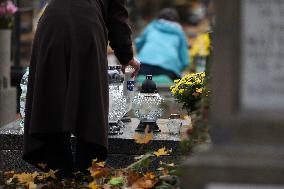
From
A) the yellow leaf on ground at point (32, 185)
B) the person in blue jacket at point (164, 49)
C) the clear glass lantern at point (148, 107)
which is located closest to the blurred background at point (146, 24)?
the person in blue jacket at point (164, 49)

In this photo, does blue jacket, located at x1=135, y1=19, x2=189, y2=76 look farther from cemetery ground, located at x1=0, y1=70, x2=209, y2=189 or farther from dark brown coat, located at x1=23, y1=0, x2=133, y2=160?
dark brown coat, located at x1=23, y1=0, x2=133, y2=160

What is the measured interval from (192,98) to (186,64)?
624 cm

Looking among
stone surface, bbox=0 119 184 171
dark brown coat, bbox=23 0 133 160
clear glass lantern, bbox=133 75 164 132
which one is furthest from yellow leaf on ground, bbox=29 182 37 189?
clear glass lantern, bbox=133 75 164 132

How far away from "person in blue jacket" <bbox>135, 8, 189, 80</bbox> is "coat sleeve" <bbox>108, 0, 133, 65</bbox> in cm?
592

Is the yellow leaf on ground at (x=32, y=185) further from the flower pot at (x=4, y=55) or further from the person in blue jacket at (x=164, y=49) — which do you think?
the person in blue jacket at (x=164, y=49)

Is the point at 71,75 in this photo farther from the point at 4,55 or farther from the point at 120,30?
the point at 4,55

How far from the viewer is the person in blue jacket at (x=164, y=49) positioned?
1163 centimetres

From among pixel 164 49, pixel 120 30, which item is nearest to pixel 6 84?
pixel 164 49

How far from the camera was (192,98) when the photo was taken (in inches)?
245

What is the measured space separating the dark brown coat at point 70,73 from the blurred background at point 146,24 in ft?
18.7

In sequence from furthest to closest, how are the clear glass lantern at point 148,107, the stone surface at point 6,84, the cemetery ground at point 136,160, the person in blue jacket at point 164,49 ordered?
the person in blue jacket at point 164,49 → the stone surface at point 6,84 → the clear glass lantern at point 148,107 → the cemetery ground at point 136,160

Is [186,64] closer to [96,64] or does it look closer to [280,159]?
[96,64]

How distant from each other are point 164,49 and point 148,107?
548 centimetres

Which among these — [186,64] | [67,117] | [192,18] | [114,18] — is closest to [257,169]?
[67,117]
